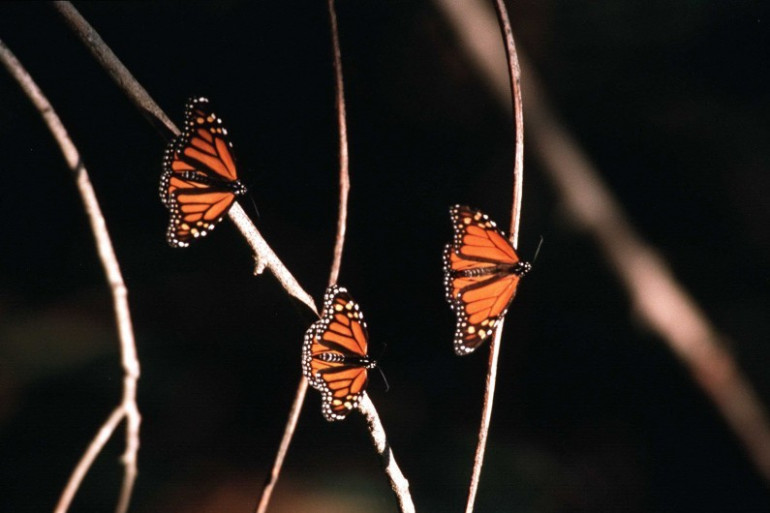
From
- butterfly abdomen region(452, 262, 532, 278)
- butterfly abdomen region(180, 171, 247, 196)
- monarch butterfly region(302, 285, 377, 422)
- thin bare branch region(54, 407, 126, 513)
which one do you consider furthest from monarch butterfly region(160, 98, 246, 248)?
thin bare branch region(54, 407, 126, 513)

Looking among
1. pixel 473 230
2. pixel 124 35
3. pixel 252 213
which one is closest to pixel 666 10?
pixel 473 230

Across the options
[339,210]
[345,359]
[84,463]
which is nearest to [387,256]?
[345,359]

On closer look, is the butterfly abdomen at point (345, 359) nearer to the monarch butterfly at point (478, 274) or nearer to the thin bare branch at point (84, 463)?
the monarch butterfly at point (478, 274)

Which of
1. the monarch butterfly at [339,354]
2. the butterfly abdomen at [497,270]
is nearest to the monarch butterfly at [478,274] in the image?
the butterfly abdomen at [497,270]

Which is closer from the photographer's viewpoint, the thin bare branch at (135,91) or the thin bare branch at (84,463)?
the thin bare branch at (84,463)

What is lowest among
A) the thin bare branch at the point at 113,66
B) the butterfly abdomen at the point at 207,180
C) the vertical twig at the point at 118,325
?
the vertical twig at the point at 118,325

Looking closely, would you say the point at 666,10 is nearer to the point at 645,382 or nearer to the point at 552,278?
the point at 552,278

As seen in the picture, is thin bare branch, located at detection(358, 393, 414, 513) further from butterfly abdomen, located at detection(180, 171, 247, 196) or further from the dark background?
the dark background
